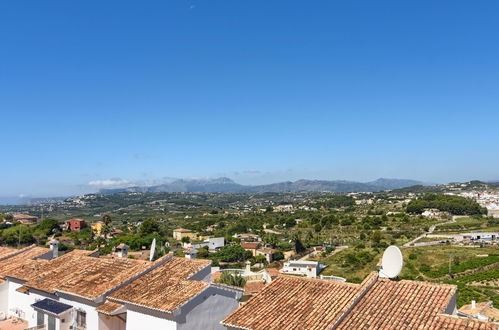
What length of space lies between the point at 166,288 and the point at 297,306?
5421 millimetres

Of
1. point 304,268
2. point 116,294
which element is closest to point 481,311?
point 116,294

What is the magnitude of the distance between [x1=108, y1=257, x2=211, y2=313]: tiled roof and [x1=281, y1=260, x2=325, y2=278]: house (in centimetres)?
3584

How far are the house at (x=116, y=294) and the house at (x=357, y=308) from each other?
2.66m

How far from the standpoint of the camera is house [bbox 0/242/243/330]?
13.7m

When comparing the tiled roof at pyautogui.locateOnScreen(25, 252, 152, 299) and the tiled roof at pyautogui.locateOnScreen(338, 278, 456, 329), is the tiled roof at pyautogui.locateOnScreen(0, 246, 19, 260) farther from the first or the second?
the tiled roof at pyautogui.locateOnScreen(338, 278, 456, 329)

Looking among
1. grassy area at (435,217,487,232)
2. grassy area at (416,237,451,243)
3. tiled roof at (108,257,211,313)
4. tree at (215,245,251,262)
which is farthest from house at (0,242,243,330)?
grassy area at (435,217,487,232)

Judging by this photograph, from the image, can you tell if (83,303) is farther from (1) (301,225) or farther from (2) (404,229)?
(1) (301,225)

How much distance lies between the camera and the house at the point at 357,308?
32.2ft

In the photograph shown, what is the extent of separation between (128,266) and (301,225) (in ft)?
282

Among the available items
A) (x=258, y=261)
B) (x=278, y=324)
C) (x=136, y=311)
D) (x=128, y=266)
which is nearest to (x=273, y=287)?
(x=278, y=324)

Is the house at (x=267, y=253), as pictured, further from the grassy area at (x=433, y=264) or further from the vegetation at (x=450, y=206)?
the vegetation at (x=450, y=206)

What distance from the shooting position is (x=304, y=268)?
173ft

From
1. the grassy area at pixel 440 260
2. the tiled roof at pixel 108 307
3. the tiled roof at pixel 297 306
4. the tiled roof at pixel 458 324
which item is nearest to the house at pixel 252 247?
the grassy area at pixel 440 260

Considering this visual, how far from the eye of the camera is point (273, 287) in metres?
13.0
